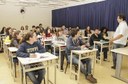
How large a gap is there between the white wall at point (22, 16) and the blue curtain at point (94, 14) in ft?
3.56

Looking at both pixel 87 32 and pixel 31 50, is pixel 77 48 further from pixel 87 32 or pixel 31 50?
pixel 87 32

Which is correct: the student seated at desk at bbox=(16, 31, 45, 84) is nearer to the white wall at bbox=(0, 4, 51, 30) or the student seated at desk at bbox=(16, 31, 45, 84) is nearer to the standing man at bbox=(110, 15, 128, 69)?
the standing man at bbox=(110, 15, 128, 69)

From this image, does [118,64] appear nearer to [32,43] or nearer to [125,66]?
[125,66]

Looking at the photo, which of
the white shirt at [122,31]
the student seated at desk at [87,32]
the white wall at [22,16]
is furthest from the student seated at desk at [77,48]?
the white wall at [22,16]

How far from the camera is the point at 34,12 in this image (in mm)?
9875

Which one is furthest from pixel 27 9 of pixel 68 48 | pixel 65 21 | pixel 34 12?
pixel 68 48

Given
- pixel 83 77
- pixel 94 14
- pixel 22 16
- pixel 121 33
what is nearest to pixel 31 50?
pixel 83 77

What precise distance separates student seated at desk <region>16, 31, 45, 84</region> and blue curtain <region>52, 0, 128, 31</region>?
13.8 ft

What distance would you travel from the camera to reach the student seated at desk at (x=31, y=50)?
8.47 feet

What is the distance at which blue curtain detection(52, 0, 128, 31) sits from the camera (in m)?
5.95

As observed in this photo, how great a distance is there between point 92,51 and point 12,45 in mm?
2148

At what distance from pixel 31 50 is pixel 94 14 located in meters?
4.96

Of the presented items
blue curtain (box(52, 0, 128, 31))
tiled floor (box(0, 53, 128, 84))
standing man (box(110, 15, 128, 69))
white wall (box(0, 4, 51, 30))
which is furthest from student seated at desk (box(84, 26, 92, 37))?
white wall (box(0, 4, 51, 30))

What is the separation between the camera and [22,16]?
375 inches
